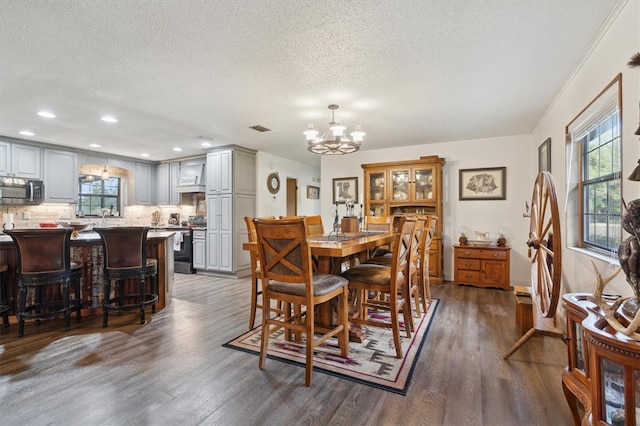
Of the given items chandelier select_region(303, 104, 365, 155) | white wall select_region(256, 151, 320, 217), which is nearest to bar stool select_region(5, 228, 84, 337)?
chandelier select_region(303, 104, 365, 155)

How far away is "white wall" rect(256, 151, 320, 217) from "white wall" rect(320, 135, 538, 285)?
206cm

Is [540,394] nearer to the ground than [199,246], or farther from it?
nearer to the ground

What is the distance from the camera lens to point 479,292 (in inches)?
171

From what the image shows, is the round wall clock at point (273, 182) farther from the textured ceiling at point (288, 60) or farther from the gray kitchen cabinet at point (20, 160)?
the gray kitchen cabinet at point (20, 160)

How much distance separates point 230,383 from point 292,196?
19.5 ft

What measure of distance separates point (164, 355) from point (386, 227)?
117 inches

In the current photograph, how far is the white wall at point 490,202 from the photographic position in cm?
479

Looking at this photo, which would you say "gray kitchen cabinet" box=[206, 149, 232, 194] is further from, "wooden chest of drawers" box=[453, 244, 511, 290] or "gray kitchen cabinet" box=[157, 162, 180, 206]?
"wooden chest of drawers" box=[453, 244, 511, 290]

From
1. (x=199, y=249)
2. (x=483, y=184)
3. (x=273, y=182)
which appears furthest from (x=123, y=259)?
(x=483, y=184)

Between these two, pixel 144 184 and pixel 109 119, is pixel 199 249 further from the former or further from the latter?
pixel 109 119

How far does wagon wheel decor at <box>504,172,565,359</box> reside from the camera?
68.1 inches

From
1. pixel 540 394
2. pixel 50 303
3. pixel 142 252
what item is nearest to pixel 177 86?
pixel 142 252

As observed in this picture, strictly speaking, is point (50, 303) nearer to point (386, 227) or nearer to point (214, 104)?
point (214, 104)

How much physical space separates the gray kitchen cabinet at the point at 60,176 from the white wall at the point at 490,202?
5.32 metres
